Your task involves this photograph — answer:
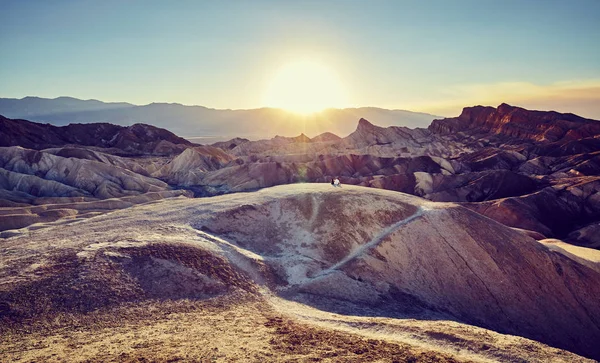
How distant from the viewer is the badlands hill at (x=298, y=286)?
42.2 ft

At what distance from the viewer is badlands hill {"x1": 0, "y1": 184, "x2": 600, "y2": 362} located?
1285cm

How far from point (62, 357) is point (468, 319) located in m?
17.3

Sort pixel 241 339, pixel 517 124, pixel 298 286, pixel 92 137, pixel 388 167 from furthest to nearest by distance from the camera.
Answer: pixel 92 137, pixel 517 124, pixel 388 167, pixel 298 286, pixel 241 339

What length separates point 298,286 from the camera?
19609 mm

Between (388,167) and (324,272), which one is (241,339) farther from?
(388,167)

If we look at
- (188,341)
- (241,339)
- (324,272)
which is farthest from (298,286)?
(188,341)

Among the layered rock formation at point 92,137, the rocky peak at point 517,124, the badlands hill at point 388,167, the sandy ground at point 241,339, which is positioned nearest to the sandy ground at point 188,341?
the sandy ground at point 241,339

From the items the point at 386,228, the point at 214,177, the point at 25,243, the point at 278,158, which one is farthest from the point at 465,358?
the point at 278,158

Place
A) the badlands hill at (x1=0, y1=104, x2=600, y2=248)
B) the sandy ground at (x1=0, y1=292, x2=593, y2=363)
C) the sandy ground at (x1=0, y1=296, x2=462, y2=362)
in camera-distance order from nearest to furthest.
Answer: the sandy ground at (x1=0, y1=296, x2=462, y2=362)
the sandy ground at (x1=0, y1=292, x2=593, y2=363)
the badlands hill at (x1=0, y1=104, x2=600, y2=248)

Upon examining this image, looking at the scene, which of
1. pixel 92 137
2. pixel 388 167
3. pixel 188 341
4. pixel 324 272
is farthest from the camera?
pixel 92 137

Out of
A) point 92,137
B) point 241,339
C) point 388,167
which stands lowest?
point 241,339

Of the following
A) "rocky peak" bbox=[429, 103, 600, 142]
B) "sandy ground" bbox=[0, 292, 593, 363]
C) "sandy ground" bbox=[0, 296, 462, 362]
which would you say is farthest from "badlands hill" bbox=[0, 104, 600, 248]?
"sandy ground" bbox=[0, 296, 462, 362]

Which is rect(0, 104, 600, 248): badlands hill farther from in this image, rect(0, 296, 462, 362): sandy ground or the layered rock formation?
rect(0, 296, 462, 362): sandy ground

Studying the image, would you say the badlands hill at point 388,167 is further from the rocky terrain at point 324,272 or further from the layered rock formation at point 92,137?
the rocky terrain at point 324,272
